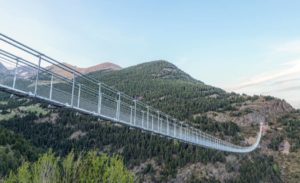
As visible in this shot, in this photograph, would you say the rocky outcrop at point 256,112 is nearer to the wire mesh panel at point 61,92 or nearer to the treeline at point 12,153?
the treeline at point 12,153

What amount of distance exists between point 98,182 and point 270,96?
121 m

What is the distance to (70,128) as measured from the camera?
4820 inches

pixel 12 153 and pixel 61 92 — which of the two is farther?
pixel 12 153

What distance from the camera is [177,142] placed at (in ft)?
308

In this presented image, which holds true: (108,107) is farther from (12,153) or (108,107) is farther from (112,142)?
(112,142)

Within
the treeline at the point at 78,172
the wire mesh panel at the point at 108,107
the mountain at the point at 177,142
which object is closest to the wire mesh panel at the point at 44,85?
the wire mesh panel at the point at 108,107

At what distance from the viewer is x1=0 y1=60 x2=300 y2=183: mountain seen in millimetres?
84375

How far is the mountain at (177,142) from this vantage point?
84.4 metres

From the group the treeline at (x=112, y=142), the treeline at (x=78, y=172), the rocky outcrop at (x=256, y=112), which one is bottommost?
the treeline at (x=78, y=172)

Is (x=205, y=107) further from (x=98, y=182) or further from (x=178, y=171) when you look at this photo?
(x=98, y=182)

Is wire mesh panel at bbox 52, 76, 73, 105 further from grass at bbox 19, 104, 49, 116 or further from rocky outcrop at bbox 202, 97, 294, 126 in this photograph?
grass at bbox 19, 104, 49, 116

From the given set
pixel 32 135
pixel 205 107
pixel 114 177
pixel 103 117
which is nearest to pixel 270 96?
pixel 205 107

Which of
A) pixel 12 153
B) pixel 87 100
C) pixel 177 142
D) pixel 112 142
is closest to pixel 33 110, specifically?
pixel 112 142

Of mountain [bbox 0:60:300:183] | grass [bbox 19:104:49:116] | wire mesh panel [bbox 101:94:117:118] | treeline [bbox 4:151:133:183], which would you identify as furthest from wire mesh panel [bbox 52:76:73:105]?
grass [bbox 19:104:49:116]
